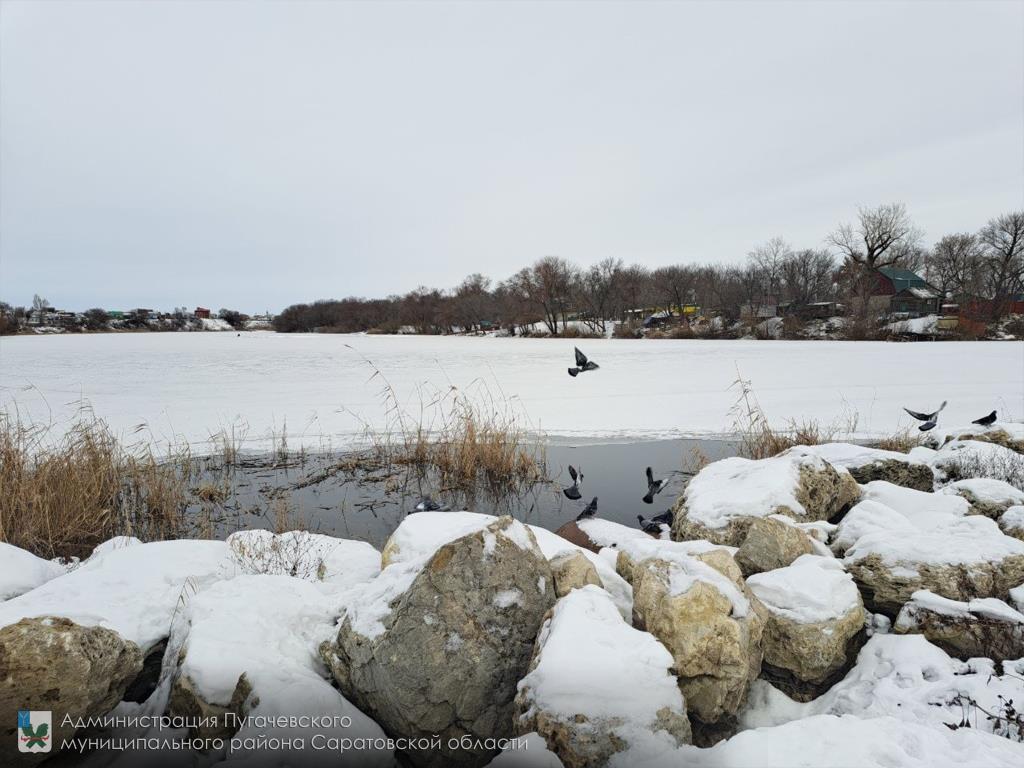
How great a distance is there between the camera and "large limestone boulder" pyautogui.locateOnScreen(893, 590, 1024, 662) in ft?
8.66

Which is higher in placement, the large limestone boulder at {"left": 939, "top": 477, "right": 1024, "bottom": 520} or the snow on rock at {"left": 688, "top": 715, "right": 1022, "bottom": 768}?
the large limestone boulder at {"left": 939, "top": 477, "right": 1024, "bottom": 520}

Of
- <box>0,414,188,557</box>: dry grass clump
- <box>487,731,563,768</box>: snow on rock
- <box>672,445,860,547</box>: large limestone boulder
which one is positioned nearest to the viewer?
<box>487,731,563,768</box>: snow on rock

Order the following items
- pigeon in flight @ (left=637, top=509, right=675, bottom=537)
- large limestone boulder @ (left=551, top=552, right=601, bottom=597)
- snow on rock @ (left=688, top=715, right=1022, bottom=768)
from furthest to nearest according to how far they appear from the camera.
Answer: pigeon in flight @ (left=637, top=509, right=675, bottom=537), large limestone boulder @ (left=551, top=552, right=601, bottom=597), snow on rock @ (left=688, top=715, right=1022, bottom=768)

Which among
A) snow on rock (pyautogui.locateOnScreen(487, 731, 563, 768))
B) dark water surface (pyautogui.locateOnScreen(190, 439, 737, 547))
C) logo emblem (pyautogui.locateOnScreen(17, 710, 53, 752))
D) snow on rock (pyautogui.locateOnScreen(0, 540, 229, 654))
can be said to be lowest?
dark water surface (pyautogui.locateOnScreen(190, 439, 737, 547))

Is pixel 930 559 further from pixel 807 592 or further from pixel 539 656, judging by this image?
pixel 539 656

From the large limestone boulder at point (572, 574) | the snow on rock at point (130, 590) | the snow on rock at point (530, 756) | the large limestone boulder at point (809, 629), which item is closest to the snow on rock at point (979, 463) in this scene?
the large limestone boulder at point (809, 629)

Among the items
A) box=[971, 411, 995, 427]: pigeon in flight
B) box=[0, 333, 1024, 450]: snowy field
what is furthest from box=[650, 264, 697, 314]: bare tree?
box=[971, 411, 995, 427]: pigeon in flight

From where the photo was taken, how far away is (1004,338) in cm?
3225

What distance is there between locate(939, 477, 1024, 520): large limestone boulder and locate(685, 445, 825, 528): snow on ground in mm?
1061

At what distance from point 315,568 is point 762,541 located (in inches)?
124

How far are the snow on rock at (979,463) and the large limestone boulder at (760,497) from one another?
1.65m

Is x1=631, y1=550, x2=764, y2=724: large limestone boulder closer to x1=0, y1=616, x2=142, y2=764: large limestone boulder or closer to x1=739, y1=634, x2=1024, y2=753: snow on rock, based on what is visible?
x1=739, y1=634, x2=1024, y2=753: snow on rock

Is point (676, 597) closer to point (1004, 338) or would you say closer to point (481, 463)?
point (481, 463)

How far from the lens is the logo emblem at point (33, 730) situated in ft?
6.88
